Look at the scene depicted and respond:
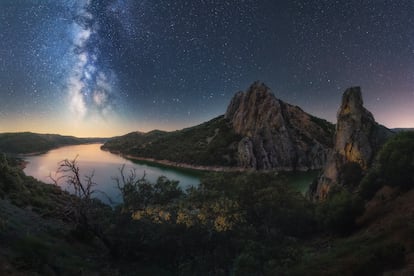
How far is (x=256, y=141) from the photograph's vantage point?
13650 centimetres

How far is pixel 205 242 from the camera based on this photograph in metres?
22.1

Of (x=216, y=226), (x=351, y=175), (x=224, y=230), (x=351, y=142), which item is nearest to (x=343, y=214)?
(x=224, y=230)

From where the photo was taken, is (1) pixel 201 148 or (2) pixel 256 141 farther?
(1) pixel 201 148

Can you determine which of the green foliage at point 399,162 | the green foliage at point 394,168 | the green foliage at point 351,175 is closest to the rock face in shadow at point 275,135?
the green foliage at point 351,175

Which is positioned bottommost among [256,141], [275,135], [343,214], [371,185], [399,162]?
[343,214]

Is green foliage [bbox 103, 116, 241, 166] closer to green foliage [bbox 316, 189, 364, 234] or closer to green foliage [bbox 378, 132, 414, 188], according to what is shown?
green foliage [bbox 378, 132, 414, 188]

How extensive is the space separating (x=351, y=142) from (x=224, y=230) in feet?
119

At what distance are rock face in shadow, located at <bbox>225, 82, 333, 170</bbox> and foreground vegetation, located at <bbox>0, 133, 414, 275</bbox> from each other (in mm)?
97608

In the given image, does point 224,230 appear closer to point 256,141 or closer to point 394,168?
point 394,168

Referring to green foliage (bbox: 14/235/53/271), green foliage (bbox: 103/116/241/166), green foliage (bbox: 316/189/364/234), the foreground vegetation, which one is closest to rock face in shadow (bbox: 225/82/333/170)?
green foliage (bbox: 103/116/241/166)

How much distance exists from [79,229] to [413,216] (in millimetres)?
24338

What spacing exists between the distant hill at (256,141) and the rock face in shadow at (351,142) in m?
73.0

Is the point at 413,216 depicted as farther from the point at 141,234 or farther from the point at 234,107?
the point at 234,107

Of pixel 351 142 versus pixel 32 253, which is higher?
pixel 351 142
